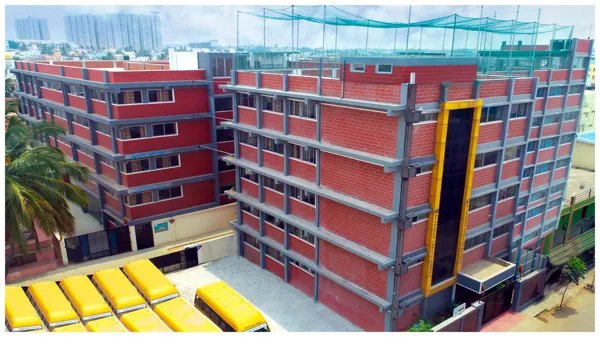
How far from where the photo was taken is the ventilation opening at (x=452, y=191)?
1658cm

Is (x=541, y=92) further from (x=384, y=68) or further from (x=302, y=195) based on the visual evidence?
(x=302, y=195)

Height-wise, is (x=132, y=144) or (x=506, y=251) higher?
(x=132, y=144)

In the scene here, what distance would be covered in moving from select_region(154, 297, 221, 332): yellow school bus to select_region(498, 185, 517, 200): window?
45.6 ft

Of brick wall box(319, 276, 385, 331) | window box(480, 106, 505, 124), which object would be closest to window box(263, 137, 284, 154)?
brick wall box(319, 276, 385, 331)

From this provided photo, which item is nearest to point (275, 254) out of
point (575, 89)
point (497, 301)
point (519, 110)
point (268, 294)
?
point (268, 294)

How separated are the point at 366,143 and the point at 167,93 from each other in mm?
13346

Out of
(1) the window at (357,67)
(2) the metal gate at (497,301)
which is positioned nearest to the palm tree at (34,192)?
(1) the window at (357,67)

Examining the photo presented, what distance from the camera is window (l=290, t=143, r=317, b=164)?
19.4 meters

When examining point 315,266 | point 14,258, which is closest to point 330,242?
point 315,266

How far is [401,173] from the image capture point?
614 inches

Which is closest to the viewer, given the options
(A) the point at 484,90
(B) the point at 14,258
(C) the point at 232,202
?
(A) the point at 484,90

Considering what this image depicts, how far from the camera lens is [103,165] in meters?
26.8

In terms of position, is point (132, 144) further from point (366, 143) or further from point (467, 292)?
point (467, 292)

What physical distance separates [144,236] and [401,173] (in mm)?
15780
